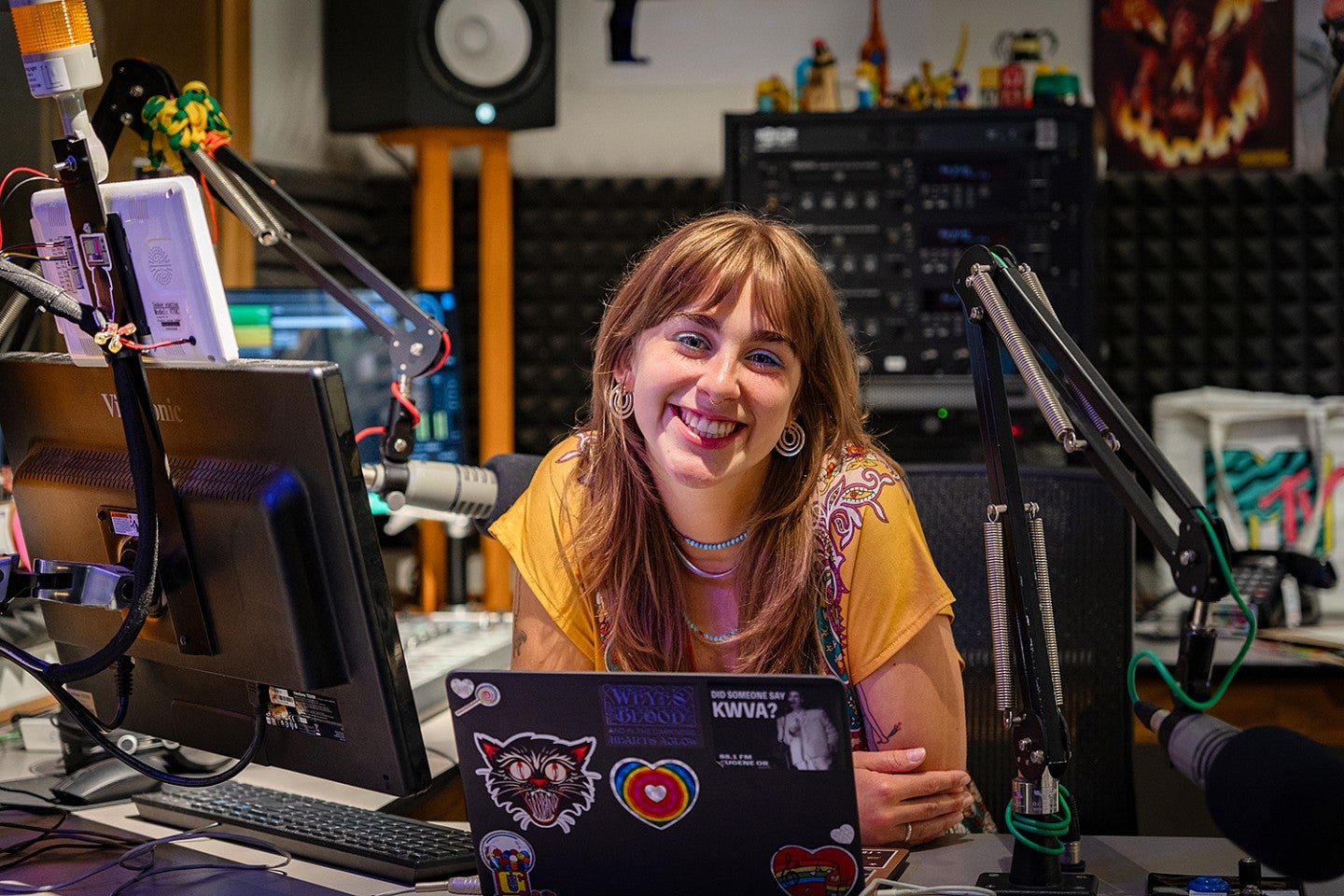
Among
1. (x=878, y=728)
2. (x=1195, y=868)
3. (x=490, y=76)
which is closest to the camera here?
(x=1195, y=868)

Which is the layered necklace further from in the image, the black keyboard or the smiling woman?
the black keyboard

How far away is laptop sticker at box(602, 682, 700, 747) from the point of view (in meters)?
1.02

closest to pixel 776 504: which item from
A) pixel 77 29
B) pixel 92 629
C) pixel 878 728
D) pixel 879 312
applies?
pixel 878 728

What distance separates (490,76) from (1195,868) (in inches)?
109

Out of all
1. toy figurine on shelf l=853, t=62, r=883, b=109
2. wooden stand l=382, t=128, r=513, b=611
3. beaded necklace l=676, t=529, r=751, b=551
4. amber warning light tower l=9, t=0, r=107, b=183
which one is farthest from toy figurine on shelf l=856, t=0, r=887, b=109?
amber warning light tower l=9, t=0, r=107, b=183

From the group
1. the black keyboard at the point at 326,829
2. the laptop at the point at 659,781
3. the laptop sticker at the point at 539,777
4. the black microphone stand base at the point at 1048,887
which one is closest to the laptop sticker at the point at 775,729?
the laptop at the point at 659,781

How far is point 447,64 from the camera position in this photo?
11.4 feet

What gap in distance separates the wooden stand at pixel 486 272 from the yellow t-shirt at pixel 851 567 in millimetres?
2154

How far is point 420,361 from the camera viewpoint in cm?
166

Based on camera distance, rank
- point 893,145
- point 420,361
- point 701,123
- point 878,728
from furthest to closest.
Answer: point 701,123
point 893,145
point 420,361
point 878,728

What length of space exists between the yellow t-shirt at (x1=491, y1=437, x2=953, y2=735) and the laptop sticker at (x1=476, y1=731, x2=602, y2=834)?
449mm

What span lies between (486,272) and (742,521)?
2.48 m

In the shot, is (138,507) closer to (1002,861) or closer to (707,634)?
(707,634)

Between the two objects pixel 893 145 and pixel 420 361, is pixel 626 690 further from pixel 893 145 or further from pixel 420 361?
pixel 893 145
